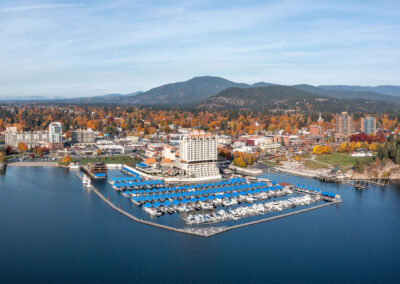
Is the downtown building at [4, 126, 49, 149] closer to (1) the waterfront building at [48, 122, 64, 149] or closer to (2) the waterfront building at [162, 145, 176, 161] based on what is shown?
(1) the waterfront building at [48, 122, 64, 149]

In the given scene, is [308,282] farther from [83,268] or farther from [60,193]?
[60,193]

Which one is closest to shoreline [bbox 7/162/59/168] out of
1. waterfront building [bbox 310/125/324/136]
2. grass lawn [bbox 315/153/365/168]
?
grass lawn [bbox 315/153/365/168]

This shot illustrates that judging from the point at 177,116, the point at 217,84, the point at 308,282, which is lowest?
the point at 308,282

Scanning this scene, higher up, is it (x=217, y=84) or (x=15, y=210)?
(x=217, y=84)

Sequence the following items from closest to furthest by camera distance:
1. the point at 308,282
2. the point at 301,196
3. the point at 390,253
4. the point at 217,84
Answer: the point at 308,282
the point at 390,253
the point at 301,196
the point at 217,84

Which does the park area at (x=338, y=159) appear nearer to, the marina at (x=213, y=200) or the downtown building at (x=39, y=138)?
the marina at (x=213, y=200)

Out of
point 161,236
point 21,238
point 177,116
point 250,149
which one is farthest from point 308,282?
point 177,116

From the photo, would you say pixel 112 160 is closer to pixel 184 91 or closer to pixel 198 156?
pixel 198 156
